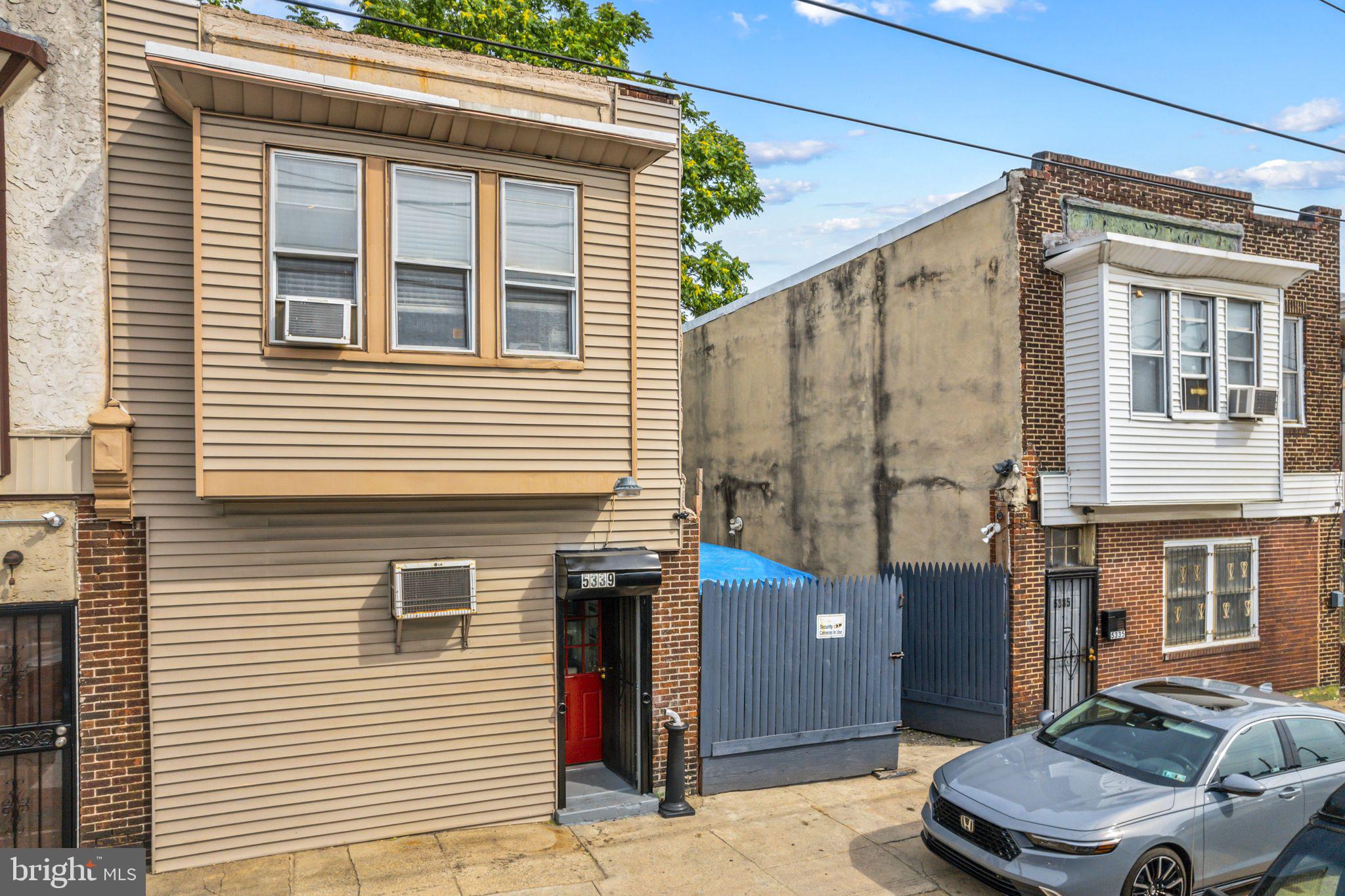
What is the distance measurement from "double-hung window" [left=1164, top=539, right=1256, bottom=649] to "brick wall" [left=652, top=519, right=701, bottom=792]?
7771mm

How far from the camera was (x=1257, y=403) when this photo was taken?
12.4 metres

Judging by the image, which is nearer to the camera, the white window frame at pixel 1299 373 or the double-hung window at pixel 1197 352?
the double-hung window at pixel 1197 352

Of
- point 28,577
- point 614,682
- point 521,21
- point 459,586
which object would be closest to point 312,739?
point 459,586

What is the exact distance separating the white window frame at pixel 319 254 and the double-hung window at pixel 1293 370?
13.9m

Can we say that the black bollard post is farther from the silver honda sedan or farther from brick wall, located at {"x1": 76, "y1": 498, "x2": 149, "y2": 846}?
brick wall, located at {"x1": 76, "y1": 498, "x2": 149, "y2": 846}

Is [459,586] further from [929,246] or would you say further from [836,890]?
[929,246]

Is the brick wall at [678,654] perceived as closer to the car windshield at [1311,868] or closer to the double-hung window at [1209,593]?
the car windshield at [1311,868]

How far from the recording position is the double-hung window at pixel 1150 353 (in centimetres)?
1181

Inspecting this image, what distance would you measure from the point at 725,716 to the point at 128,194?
296 inches

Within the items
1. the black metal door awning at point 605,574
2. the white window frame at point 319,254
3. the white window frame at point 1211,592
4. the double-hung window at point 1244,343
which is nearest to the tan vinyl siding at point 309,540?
the white window frame at point 319,254

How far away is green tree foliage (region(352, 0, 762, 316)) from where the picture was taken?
19688 millimetres

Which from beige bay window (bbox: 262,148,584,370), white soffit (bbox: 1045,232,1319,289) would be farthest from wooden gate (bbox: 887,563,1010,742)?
beige bay window (bbox: 262,148,584,370)

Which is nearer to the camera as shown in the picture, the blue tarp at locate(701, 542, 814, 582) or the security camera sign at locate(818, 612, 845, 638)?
the security camera sign at locate(818, 612, 845, 638)

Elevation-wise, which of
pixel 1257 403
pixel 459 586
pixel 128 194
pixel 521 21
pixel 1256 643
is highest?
pixel 521 21
